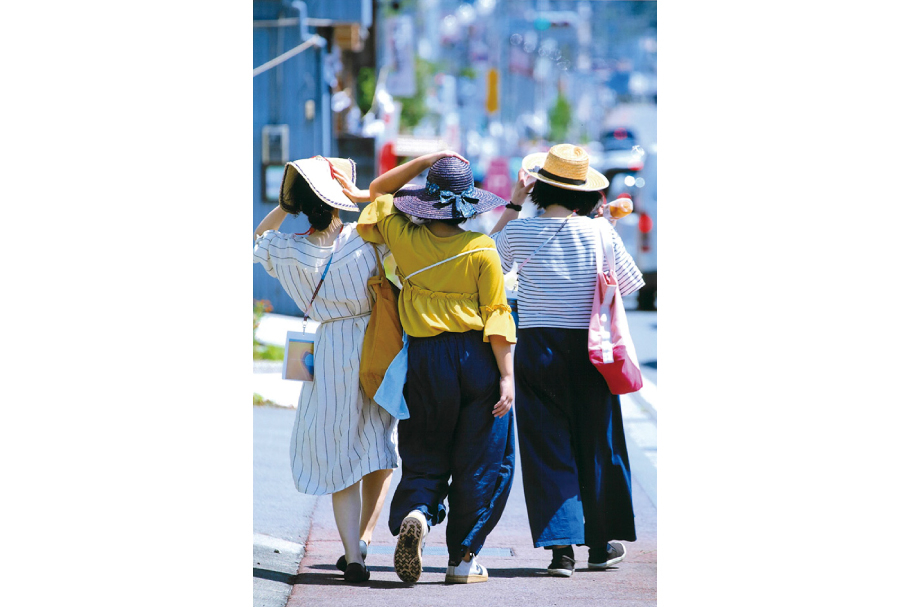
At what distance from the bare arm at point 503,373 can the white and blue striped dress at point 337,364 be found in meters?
0.42

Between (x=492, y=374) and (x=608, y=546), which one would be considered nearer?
(x=492, y=374)

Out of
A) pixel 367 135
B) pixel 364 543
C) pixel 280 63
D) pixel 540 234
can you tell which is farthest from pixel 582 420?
pixel 367 135

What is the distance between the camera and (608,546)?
3514 millimetres

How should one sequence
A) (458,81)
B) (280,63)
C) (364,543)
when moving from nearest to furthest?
(364,543), (280,63), (458,81)

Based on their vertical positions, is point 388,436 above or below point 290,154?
below

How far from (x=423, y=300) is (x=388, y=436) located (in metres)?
0.54

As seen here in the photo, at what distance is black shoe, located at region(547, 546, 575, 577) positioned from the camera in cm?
339

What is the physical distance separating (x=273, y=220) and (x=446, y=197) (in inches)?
26.5

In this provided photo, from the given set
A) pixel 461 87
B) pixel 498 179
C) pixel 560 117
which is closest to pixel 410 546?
pixel 498 179

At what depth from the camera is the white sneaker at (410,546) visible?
298cm

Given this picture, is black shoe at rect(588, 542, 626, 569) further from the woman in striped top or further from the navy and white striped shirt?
the navy and white striped shirt

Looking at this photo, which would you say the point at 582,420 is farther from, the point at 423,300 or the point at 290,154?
the point at 290,154

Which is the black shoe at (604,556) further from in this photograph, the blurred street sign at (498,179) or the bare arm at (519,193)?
the blurred street sign at (498,179)

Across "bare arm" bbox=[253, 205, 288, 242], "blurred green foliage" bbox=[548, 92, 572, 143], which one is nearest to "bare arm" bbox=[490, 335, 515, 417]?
"bare arm" bbox=[253, 205, 288, 242]
